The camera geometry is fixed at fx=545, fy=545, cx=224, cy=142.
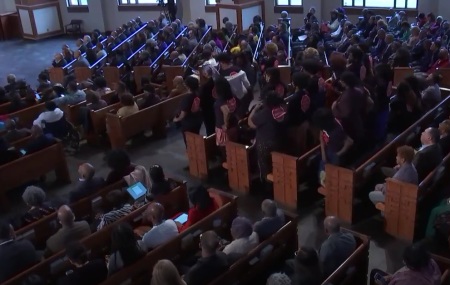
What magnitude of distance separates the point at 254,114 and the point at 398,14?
28.9 ft

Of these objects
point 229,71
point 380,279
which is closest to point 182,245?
point 380,279

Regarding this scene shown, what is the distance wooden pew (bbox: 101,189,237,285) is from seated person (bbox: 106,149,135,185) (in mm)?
1058

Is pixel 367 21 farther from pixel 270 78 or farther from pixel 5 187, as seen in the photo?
pixel 5 187

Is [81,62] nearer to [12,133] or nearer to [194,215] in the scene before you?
[12,133]

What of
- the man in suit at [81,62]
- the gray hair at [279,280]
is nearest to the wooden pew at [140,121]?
the man in suit at [81,62]

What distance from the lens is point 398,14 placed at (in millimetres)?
13688

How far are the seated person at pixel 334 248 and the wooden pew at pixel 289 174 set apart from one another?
71.5 inches

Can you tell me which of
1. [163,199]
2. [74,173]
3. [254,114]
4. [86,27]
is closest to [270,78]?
[254,114]

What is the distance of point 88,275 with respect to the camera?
14.3 ft

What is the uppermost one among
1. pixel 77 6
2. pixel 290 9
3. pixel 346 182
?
pixel 77 6

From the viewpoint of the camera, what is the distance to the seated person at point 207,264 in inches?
169

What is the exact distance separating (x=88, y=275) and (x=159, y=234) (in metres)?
0.87

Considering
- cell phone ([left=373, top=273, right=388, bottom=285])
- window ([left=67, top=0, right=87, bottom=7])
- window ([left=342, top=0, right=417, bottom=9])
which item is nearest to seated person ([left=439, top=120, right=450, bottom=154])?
cell phone ([left=373, top=273, right=388, bottom=285])

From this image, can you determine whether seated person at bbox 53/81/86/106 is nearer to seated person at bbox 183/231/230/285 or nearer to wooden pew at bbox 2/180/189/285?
wooden pew at bbox 2/180/189/285
